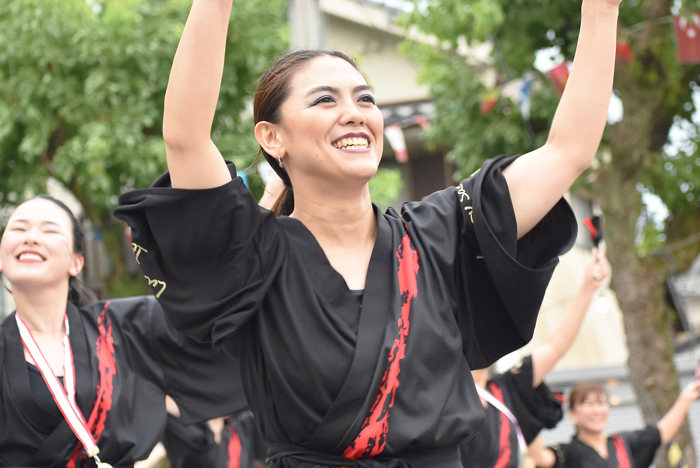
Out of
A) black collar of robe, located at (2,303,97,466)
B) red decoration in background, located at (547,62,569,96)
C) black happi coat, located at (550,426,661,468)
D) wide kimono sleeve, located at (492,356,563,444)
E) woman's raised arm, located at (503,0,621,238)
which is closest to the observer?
woman's raised arm, located at (503,0,621,238)

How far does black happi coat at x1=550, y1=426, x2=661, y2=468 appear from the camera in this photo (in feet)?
16.7

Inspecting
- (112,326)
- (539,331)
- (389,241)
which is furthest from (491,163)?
(539,331)

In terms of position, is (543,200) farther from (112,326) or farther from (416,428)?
(112,326)

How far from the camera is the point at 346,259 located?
5.49 ft

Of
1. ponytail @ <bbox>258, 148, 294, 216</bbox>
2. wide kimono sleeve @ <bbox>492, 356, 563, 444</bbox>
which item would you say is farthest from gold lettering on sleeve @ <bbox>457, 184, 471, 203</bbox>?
wide kimono sleeve @ <bbox>492, 356, 563, 444</bbox>

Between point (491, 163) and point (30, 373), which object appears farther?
point (30, 373)

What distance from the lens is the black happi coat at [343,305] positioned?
58.6 inches

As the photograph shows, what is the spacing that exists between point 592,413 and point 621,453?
34 centimetres

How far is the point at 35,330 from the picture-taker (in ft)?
10.1

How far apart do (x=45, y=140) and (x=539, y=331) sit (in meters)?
7.89

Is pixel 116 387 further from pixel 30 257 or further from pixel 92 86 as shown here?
pixel 92 86

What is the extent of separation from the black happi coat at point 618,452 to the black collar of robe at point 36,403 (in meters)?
3.20

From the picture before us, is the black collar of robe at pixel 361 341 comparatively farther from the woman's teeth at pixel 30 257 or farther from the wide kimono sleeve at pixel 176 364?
the woman's teeth at pixel 30 257

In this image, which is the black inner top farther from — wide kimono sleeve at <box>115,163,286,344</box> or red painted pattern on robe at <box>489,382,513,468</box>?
red painted pattern on robe at <box>489,382,513,468</box>
